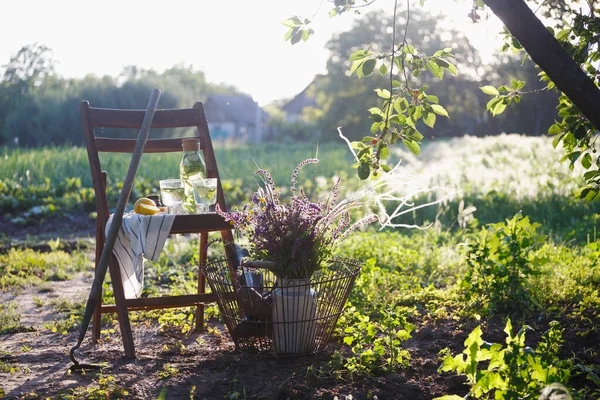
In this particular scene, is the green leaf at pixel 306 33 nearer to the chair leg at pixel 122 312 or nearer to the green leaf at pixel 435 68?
the green leaf at pixel 435 68

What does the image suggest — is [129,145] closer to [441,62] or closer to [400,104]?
[400,104]

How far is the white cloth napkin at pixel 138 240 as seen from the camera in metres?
2.90

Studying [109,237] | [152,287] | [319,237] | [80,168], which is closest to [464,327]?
[319,237]

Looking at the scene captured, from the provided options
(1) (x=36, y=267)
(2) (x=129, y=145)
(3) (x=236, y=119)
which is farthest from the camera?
(3) (x=236, y=119)

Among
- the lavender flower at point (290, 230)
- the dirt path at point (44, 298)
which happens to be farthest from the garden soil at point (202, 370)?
the lavender flower at point (290, 230)

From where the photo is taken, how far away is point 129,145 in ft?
11.3

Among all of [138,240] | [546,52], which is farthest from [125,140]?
[546,52]

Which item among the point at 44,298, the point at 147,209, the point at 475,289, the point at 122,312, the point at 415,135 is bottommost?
the point at 44,298

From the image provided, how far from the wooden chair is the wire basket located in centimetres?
19

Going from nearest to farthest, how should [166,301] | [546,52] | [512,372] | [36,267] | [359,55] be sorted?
[512,372] < [546,52] < [359,55] < [166,301] < [36,267]

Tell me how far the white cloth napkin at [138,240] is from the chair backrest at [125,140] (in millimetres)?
206

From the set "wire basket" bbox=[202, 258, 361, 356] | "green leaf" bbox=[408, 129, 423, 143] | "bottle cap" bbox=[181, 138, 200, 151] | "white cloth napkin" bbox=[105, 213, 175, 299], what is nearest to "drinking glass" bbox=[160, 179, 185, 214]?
"bottle cap" bbox=[181, 138, 200, 151]

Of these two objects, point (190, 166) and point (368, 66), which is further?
point (190, 166)

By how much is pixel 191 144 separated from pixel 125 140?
Result: 0.40m
